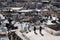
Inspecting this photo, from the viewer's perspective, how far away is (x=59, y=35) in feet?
48.6

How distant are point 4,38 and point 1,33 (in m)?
0.97

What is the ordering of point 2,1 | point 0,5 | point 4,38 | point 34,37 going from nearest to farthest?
point 34,37, point 4,38, point 0,5, point 2,1

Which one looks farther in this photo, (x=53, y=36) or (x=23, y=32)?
(x=23, y=32)

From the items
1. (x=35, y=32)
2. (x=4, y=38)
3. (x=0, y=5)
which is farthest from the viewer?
(x=0, y=5)

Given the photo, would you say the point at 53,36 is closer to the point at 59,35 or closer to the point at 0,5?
the point at 59,35

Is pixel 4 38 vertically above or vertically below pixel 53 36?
below

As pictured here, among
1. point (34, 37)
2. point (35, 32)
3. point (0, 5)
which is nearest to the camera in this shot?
point (34, 37)

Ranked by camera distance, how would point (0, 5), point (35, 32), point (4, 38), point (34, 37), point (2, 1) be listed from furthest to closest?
point (2, 1) → point (0, 5) → point (4, 38) → point (35, 32) → point (34, 37)

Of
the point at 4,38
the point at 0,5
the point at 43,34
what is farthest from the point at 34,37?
the point at 0,5

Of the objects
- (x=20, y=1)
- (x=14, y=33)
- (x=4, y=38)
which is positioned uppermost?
(x=14, y=33)

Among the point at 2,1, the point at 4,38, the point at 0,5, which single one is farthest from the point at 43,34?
the point at 2,1

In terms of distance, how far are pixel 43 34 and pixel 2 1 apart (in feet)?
154

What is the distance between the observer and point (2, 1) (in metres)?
61.3

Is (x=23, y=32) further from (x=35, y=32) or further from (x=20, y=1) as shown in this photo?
(x=20, y=1)
